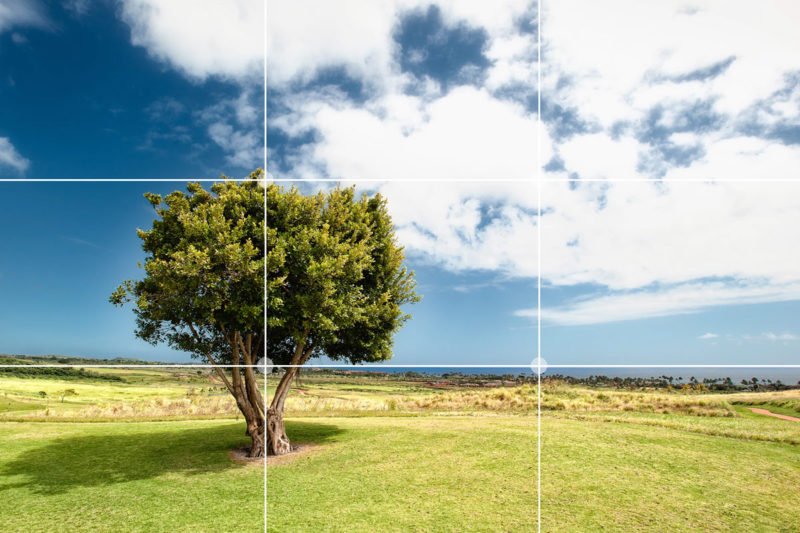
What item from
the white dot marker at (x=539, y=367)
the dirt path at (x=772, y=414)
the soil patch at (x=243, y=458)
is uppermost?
the white dot marker at (x=539, y=367)

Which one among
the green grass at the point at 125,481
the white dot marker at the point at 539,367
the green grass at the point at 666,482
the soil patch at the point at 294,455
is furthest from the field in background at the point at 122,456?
the green grass at the point at 666,482

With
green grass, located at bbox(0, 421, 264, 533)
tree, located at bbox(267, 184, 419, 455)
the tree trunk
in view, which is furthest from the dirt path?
A: green grass, located at bbox(0, 421, 264, 533)

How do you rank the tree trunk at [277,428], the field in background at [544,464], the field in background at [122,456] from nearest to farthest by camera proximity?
the field in background at [544,464] → the field in background at [122,456] → the tree trunk at [277,428]

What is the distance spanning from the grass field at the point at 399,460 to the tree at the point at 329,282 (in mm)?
1599

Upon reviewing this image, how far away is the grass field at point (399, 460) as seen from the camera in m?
8.05

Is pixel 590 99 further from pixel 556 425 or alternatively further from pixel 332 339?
pixel 556 425

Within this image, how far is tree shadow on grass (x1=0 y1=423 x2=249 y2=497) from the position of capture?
10.3 meters

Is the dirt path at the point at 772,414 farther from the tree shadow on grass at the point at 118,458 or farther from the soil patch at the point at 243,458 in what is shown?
the tree shadow on grass at the point at 118,458

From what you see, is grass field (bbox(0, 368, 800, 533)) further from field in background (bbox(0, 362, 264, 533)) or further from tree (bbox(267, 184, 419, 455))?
tree (bbox(267, 184, 419, 455))

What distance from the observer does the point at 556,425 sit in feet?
48.9

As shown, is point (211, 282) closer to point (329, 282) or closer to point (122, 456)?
point (329, 282)

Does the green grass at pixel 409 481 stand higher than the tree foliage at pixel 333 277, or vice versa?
the tree foliage at pixel 333 277

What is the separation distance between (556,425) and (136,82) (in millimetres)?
15299

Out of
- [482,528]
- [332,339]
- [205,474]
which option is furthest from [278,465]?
[482,528]
